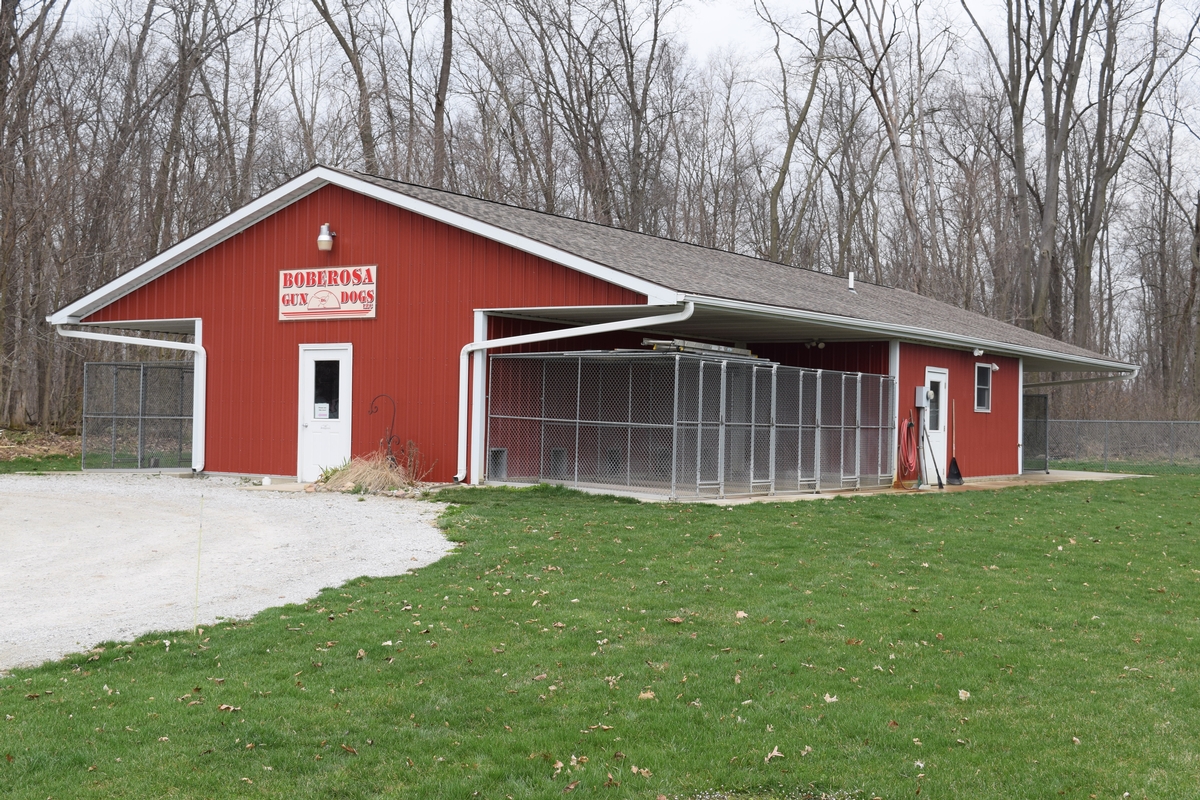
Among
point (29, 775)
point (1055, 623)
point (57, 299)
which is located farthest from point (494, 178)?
point (29, 775)

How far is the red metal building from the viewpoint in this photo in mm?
16312

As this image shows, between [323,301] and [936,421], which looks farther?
[936,421]

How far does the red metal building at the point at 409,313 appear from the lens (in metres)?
16.3

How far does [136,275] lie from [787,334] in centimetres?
1164

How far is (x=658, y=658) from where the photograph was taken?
6.66m

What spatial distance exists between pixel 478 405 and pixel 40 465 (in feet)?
31.7

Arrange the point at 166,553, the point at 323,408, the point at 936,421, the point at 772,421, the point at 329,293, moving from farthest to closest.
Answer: the point at 936,421
the point at 323,408
the point at 329,293
the point at 772,421
the point at 166,553

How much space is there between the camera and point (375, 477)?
16.5 metres

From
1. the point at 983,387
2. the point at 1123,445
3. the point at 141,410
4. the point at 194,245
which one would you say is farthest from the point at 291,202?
the point at 1123,445

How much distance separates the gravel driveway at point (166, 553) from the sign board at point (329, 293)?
344cm

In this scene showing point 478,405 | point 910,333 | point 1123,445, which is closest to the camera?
point 478,405

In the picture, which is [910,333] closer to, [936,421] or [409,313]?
[936,421]

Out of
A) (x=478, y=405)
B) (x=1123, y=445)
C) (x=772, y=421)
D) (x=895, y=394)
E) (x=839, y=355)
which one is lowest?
(x=1123, y=445)

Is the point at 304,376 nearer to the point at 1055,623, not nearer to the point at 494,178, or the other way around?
the point at 1055,623
